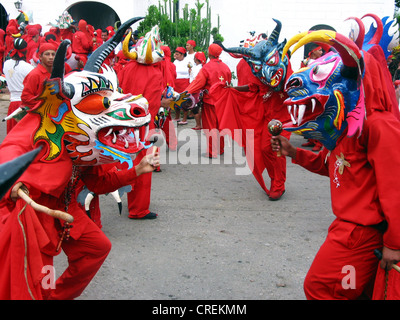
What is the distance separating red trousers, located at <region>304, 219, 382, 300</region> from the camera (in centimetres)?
241

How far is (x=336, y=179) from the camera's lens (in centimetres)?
255

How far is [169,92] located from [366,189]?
452 centimetres

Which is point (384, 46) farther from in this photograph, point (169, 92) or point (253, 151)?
point (169, 92)

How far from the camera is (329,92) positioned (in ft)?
8.01

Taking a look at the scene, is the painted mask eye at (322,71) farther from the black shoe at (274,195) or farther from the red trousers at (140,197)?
the black shoe at (274,195)

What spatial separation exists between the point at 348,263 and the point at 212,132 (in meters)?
6.15

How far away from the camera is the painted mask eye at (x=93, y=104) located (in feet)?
8.59

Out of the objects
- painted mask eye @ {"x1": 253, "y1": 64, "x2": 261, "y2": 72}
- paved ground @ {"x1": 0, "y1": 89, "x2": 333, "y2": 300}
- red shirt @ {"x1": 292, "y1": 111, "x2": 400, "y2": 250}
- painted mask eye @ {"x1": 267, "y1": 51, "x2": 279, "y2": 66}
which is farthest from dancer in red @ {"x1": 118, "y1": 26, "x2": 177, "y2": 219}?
red shirt @ {"x1": 292, "y1": 111, "x2": 400, "y2": 250}

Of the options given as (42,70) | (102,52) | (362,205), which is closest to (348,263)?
(362,205)

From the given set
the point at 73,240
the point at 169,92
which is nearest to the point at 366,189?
the point at 73,240

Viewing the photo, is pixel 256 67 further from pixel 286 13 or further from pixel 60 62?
pixel 286 13

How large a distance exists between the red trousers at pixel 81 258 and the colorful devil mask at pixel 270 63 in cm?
343

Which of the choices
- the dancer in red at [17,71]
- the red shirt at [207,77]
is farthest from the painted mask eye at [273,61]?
the dancer in red at [17,71]

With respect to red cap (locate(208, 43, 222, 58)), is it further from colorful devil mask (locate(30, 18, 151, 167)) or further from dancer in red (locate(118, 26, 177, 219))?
colorful devil mask (locate(30, 18, 151, 167))
